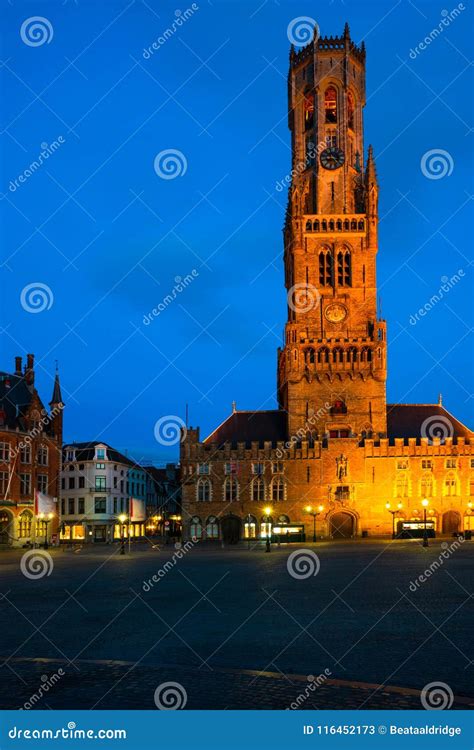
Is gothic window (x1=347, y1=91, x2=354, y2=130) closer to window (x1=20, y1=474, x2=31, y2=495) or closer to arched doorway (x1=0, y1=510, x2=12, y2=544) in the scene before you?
window (x1=20, y1=474, x2=31, y2=495)

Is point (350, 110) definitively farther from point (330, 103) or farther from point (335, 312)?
point (335, 312)

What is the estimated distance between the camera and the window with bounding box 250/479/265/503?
73.6 metres

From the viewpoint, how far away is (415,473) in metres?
73.0

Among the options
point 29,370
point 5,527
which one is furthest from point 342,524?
point 29,370

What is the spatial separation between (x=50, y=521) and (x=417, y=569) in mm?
44986

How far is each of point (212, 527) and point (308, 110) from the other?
49.7 m

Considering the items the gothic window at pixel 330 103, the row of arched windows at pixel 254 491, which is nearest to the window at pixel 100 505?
the row of arched windows at pixel 254 491

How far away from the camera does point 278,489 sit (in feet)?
242

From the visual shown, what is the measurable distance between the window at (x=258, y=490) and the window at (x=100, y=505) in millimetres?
20420

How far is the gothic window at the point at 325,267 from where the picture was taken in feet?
267

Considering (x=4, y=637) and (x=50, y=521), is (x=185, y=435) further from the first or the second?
(x=4, y=637)

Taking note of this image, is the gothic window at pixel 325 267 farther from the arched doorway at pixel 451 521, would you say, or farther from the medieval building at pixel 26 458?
the medieval building at pixel 26 458

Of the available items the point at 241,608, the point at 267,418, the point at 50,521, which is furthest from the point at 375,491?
the point at 241,608

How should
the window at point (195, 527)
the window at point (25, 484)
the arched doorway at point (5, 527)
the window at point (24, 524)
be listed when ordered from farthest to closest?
the window at point (195, 527)
the window at point (25, 484)
the window at point (24, 524)
the arched doorway at point (5, 527)
